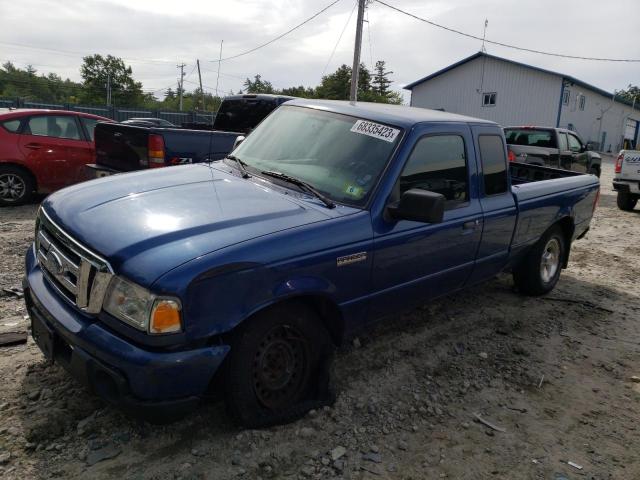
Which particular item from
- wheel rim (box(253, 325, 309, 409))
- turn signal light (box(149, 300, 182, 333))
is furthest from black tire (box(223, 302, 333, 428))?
turn signal light (box(149, 300, 182, 333))

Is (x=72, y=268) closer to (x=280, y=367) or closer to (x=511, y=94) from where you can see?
(x=280, y=367)

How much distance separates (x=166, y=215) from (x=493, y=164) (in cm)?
279

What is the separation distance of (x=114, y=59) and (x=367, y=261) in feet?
268

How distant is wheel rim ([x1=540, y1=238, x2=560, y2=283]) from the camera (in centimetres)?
540

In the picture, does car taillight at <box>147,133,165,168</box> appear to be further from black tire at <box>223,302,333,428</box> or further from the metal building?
the metal building

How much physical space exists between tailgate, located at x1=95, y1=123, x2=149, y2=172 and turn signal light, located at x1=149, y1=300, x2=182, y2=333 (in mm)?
4633

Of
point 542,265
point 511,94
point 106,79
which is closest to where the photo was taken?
point 542,265

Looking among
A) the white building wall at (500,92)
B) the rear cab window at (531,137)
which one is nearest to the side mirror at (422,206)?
the rear cab window at (531,137)

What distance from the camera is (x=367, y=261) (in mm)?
3090

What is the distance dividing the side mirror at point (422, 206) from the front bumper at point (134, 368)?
1.33 m

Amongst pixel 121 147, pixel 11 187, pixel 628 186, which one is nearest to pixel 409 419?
pixel 121 147

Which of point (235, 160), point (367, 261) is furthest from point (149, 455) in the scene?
point (235, 160)

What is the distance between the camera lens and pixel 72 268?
2609 millimetres

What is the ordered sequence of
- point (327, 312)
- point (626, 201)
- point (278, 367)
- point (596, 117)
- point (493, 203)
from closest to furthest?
point (278, 367) < point (327, 312) < point (493, 203) < point (626, 201) < point (596, 117)
